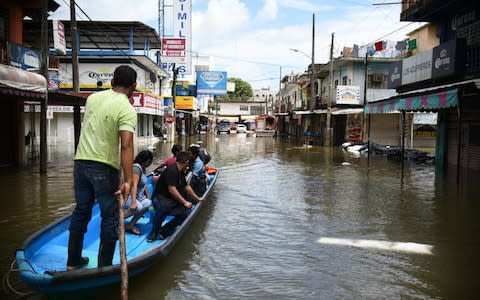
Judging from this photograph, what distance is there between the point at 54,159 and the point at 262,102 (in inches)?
3019

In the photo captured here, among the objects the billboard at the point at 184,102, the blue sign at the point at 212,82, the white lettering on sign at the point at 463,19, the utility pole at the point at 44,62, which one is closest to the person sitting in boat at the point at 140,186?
the utility pole at the point at 44,62

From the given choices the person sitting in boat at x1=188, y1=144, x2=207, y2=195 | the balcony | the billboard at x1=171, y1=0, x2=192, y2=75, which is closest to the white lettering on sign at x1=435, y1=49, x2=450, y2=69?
the balcony

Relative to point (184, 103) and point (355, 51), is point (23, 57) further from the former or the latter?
point (184, 103)

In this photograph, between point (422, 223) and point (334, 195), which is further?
point (334, 195)

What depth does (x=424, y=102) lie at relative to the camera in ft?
43.9

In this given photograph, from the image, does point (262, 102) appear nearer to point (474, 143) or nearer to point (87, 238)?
point (474, 143)

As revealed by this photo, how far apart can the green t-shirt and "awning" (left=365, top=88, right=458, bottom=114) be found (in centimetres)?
1002

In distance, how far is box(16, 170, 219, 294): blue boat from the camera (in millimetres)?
4117

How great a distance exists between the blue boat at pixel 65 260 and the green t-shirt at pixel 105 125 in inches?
41.8

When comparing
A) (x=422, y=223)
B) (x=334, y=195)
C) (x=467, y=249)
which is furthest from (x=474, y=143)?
(x=467, y=249)

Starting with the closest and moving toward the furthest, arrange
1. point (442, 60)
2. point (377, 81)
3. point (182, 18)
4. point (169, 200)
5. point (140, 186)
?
point (169, 200)
point (140, 186)
point (442, 60)
point (182, 18)
point (377, 81)

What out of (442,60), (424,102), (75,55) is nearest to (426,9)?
(442,60)

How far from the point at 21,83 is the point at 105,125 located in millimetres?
8408

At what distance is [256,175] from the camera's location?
1616 centimetres
